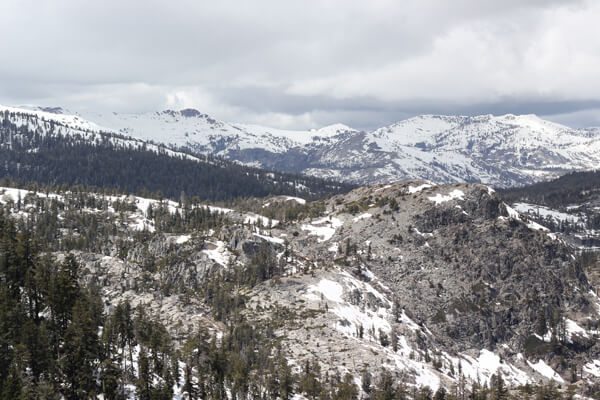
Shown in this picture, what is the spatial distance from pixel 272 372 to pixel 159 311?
51.8 metres

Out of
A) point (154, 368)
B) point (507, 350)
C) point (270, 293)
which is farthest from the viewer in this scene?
point (507, 350)

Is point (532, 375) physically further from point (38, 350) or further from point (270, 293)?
point (38, 350)

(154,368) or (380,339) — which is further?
(380,339)

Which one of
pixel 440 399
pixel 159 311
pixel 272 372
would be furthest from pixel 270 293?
pixel 440 399

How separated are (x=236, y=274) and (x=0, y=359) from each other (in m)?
111

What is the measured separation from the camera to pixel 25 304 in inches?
4355

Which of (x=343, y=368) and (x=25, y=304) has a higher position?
(x=25, y=304)

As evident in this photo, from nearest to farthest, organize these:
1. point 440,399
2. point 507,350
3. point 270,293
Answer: point 440,399
point 270,293
point 507,350

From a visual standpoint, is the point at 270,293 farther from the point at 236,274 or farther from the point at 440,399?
the point at 440,399

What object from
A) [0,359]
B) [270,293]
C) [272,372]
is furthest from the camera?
[270,293]

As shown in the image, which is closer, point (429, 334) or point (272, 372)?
point (272, 372)

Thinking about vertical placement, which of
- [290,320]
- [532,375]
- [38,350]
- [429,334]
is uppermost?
[38,350]

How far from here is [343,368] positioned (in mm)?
143750

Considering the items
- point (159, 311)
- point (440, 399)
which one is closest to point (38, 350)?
point (159, 311)
